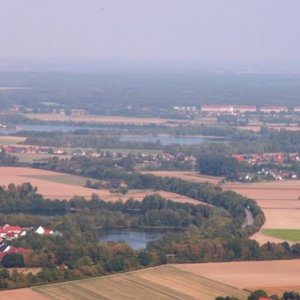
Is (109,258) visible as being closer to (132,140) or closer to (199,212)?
(199,212)

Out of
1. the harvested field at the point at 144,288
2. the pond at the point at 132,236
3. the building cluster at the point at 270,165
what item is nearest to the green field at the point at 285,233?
the pond at the point at 132,236

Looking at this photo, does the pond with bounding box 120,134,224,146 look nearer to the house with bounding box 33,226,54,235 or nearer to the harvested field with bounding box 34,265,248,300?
the house with bounding box 33,226,54,235

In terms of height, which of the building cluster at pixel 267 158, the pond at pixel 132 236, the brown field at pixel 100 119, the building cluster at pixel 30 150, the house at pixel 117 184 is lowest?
the pond at pixel 132 236

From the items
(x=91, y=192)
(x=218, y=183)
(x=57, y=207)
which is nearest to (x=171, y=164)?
(x=218, y=183)

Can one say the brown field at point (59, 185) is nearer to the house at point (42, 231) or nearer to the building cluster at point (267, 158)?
the house at point (42, 231)

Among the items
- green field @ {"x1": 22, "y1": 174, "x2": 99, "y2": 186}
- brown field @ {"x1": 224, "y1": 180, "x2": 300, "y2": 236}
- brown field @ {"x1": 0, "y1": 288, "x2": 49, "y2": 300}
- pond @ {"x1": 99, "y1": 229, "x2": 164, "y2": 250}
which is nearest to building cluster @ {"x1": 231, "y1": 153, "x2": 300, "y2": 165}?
brown field @ {"x1": 224, "y1": 180, "x2": 300, "y2": 236}

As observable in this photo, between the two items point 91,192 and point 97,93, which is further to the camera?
point 97,93
